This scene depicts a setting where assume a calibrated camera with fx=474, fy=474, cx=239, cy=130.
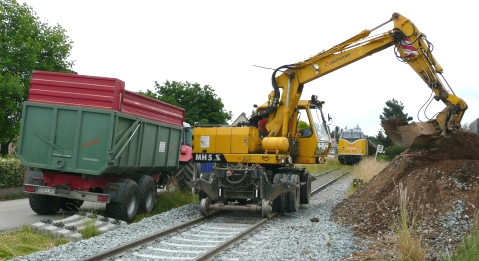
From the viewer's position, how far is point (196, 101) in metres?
38.3

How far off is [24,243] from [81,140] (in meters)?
2.67

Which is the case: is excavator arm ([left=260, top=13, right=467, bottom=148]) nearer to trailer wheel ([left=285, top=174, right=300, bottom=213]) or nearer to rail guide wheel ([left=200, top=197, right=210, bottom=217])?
trailer wheel ([left=285, top=174, right=300, bottom=213])

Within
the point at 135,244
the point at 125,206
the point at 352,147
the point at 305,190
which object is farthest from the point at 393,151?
the point at 135,244

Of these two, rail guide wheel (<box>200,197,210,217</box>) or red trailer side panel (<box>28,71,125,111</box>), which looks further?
rail guide wheel (<box>200,197,210,217</box>)

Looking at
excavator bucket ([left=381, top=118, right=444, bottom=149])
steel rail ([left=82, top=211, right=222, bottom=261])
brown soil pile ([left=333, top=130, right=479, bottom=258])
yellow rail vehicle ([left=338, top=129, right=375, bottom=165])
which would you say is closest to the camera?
steel rail ([left=82, top=211, right=222, bottom=261])

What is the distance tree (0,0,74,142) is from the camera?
73.4ft

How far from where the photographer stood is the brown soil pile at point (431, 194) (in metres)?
8.47

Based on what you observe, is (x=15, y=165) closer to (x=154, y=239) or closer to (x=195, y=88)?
(x=154, y=239)

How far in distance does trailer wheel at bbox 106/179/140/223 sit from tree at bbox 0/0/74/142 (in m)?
14.0

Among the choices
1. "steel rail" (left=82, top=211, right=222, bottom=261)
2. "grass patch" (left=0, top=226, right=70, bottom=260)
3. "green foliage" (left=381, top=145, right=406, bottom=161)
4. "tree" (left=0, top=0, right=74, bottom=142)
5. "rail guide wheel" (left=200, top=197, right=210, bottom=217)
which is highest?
"tree" (left=0, top=0, right=74, bottom=142)

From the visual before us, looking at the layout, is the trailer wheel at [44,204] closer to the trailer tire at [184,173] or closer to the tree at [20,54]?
the trailer tire at [184,173]

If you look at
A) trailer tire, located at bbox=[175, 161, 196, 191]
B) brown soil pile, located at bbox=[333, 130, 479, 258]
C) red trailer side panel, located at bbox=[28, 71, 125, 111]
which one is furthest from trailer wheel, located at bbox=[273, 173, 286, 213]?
red trailer side panel, located at bbox=[28, 71, 125, 111]

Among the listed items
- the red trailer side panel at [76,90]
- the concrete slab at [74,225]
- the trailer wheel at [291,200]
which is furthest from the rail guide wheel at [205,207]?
the red trailer side panel at [76,90]

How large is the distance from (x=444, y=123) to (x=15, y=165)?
13.5 meters
